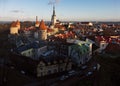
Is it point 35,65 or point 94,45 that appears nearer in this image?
point 35,65

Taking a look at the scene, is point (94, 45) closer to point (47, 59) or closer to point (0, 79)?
point (47, 59)

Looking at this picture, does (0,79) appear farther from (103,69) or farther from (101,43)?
(101,43)

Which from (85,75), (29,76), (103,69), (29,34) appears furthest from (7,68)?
(29,34)

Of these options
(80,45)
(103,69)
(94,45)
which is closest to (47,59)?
(80,45)

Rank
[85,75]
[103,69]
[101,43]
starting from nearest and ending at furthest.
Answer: [103,69], [85,75], [101,43]

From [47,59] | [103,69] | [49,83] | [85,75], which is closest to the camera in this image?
[103,69]

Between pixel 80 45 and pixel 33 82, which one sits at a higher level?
pixel 80 45

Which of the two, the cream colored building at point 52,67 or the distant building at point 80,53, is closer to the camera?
the cream colored building at point 52,67

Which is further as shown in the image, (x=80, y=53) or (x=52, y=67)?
(x=80, y=53)

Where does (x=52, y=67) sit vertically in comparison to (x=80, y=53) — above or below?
below

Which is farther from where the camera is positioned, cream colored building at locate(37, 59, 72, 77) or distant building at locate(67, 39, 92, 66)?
distant building at locate(67, 39, 92, 66)
